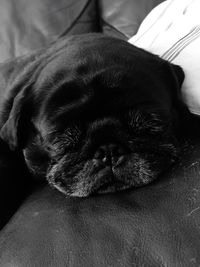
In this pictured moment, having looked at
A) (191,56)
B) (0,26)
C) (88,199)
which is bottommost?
(0,26)

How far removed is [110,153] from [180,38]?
0.44 m

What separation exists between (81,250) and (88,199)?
20 cm

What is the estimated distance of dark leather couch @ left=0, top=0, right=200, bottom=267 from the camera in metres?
0.74

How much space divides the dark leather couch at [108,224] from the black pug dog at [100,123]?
4 centimetres

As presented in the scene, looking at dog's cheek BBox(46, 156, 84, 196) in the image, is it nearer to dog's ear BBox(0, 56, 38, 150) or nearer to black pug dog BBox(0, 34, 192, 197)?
black pug dog BBox(0, 34, 192, 197)

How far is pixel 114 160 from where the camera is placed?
1000 mm

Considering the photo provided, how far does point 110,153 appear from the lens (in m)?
1.00

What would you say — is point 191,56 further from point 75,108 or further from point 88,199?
point 88,199

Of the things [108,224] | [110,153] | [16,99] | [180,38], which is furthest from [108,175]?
[180,38]

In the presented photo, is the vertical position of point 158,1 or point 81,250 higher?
point 81,250

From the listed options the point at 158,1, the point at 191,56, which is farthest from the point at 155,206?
the point at 158,1

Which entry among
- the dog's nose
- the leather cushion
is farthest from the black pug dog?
the leather cushion

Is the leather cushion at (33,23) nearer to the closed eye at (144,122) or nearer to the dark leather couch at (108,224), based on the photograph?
the dark leather couch at (108,224)

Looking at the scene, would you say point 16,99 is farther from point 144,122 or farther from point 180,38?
point 180,38
